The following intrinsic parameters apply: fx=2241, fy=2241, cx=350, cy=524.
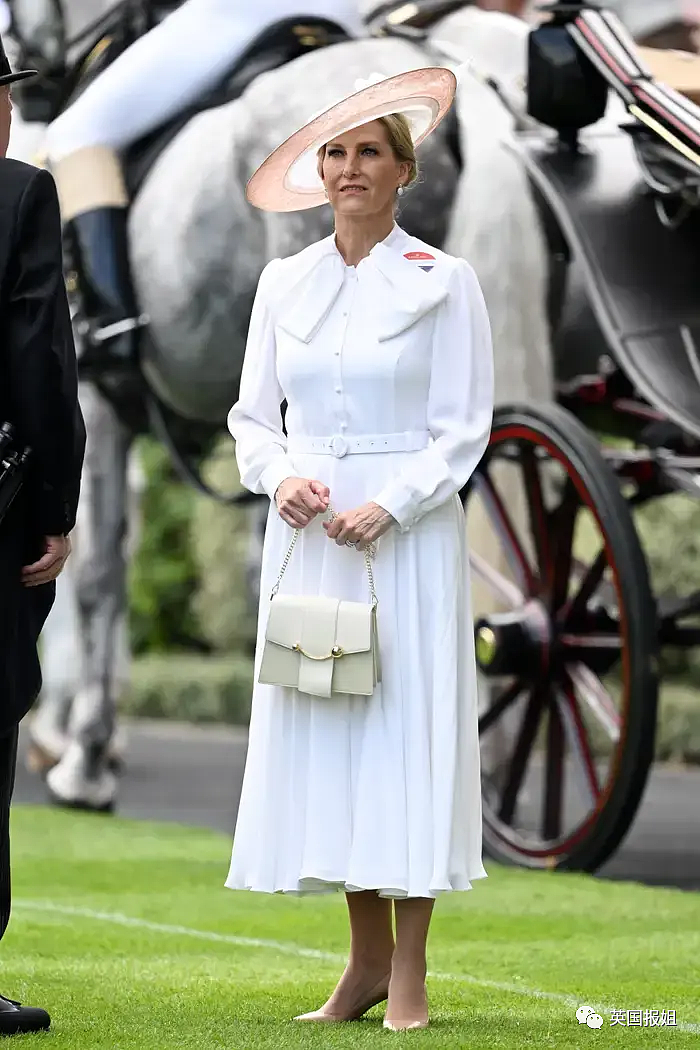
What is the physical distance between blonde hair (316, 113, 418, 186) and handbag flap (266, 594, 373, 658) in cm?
83

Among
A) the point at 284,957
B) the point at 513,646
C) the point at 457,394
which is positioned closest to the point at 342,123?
the point at 457,394

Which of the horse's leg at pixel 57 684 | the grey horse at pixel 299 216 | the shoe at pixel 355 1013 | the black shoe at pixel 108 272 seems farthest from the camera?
the horse's leg at pixel 57 684

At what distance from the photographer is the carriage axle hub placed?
657 cm

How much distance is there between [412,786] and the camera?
161 inches

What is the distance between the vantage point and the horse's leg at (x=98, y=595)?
8773 millimetres

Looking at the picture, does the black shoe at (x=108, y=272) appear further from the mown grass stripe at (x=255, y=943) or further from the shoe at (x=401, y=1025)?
the shoe at (x=401, y=1025)

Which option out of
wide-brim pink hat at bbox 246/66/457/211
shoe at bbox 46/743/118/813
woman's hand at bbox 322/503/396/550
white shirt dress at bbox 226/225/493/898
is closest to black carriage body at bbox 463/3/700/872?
wide-brim pink hat at bbox 246/66/457/211

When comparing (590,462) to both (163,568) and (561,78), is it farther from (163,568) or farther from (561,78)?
(163,568)

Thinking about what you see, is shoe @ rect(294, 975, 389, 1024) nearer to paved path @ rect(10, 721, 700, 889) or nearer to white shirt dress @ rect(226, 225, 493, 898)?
white shirt dress @ rect(226, 225, 493, 898)

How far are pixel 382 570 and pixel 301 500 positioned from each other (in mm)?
204

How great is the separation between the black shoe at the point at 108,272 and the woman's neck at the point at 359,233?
336 cm

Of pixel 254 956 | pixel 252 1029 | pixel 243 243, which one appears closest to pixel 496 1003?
pixel 252 1029

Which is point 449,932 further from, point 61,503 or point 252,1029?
point 61,503

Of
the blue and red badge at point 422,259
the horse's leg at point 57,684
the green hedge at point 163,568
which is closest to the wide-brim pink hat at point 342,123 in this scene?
the blue and red badge at point 422,259
